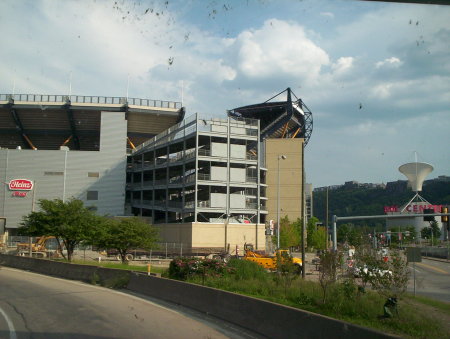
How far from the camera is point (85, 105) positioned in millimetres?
82438

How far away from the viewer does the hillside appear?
12638cm

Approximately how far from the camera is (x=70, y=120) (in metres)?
86.4

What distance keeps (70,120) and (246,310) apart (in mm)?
80356

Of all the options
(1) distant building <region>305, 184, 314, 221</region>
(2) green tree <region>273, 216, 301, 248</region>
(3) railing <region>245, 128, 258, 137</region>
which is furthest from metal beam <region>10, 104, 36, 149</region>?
(1) distant building <region>305, 184, 314, 221</region>

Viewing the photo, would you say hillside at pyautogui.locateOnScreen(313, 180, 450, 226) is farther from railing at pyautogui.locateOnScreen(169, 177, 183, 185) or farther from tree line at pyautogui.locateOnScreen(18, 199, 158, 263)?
tree line at pyautogui.locateOnScreen(18, 199, 158, 263)

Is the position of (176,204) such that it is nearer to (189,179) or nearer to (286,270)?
(189,179)

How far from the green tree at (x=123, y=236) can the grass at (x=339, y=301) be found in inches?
823

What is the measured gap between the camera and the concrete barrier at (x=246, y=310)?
9.29 metres

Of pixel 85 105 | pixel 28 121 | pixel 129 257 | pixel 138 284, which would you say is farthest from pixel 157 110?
pixel 138 284

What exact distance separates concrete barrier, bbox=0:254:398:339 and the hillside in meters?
105

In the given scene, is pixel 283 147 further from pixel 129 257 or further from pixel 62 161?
pixel 129 257

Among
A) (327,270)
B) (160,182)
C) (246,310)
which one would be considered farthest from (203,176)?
(246,310)

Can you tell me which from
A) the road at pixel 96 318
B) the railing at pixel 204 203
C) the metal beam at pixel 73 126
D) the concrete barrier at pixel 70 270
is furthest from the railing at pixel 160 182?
the road at pixel 96 318

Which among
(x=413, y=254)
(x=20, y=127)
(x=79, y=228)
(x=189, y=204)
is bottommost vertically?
(x=413, y=254)
